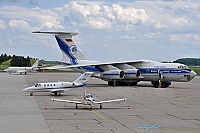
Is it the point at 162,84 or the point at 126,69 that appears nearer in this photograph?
the point at 162,84

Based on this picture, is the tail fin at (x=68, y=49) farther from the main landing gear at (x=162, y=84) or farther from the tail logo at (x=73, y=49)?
the main landing gear at (x=162, y=84)

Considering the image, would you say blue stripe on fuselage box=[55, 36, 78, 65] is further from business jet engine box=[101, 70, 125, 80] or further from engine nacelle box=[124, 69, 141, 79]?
engine nacelle box=[124, 69, 141, 79]

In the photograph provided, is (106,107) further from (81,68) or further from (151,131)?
(81,68)

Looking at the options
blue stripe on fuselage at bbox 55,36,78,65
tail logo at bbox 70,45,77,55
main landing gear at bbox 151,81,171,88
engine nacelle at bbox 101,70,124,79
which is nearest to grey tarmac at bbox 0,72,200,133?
engine nacelle at bbox 101,70,124,79

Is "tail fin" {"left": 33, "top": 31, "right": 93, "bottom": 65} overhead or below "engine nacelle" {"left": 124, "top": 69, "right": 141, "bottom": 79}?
overhead

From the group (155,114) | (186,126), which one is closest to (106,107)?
(155,114)

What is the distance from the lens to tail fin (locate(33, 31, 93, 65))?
190 ft

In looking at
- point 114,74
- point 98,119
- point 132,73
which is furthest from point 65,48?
point 98,119

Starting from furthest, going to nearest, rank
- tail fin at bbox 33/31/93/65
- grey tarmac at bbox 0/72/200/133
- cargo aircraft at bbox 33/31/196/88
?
tail fin at bbox 33/31/93/65 → cargo aircraft at bbox 33/31/196/88 → grey tarmac at bbox 0/72/200/133

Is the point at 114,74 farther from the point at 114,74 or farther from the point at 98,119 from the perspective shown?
the point at 98,119

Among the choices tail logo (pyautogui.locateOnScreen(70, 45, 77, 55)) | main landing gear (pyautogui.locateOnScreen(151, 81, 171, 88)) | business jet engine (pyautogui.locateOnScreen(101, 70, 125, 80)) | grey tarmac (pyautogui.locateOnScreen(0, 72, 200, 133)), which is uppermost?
tail logo (pyautogui.locateOnScreen(70, 45, 77, 55))

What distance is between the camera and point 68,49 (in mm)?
58156

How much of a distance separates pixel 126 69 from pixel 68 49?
29.4ft

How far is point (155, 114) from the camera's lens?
24562 millimetres
